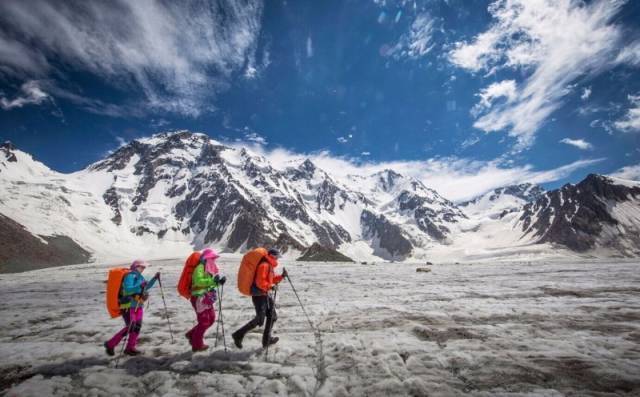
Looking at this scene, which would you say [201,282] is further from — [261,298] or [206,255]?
[261,298]

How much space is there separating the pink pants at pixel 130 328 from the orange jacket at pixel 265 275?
10.7 ft

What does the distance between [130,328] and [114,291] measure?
1.05 meters

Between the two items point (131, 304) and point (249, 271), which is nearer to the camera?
point (131, 304)

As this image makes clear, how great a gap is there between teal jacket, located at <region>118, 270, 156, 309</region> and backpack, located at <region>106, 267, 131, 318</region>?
9 cm

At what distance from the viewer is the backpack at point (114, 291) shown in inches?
336

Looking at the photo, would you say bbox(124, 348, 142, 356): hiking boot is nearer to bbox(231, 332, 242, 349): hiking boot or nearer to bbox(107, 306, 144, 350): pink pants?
bbox(107, 306, 144, 350): pink pants

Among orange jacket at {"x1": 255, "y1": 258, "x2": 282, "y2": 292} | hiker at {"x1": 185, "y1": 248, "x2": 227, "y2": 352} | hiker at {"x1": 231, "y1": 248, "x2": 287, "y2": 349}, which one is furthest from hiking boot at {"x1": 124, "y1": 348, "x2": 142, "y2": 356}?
orange jacket at {"x1": 255, "y1": 258, "x2": 282, "y2": 292}

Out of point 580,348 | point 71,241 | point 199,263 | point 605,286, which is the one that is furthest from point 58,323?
point 71,241

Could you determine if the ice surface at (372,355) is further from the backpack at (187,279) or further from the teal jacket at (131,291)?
the backpack at (187,279)

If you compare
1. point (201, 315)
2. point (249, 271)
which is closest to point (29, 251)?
point (201, 315)

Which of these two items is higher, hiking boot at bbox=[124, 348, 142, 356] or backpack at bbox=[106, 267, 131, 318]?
backpack at bbox=[106, 267, 131, 318]

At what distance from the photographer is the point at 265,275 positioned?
8617mm

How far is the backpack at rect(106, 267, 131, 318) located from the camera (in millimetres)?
8547

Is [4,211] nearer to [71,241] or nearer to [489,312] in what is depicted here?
[71,241]
